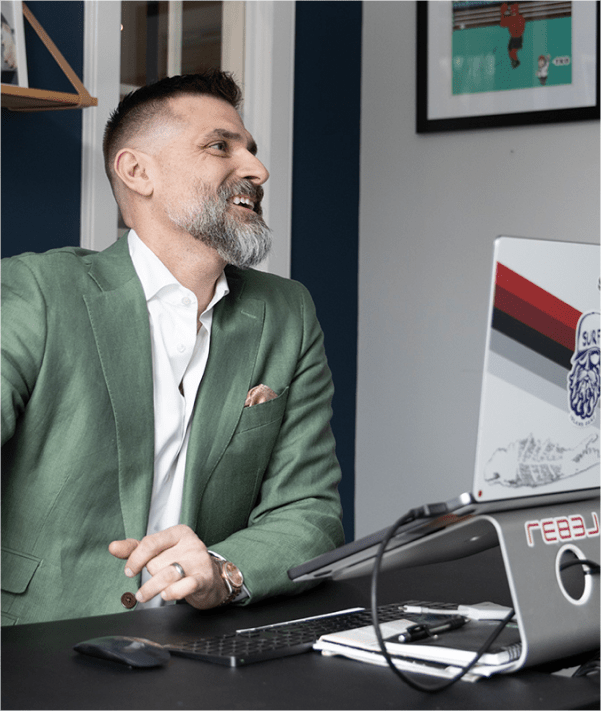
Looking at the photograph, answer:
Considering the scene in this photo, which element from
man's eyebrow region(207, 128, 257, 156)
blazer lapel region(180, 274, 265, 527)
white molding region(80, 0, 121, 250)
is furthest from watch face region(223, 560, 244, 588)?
white molding region(80, 0, 121, 250)

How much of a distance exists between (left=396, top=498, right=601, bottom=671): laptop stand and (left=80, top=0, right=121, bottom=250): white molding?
5.55ft

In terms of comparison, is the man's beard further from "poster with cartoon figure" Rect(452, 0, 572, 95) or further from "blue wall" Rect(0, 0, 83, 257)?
"poster with cartoon figure" Rect(452, 0, 572, 95)

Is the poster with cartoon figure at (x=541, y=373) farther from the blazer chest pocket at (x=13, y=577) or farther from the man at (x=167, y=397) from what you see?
the blazer chest pocket at (x=13, y=577)

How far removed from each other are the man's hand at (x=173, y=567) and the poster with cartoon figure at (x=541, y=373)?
480 mm

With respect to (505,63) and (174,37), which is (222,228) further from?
(505,63)

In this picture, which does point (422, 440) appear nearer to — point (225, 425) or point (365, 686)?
point (225, 425)

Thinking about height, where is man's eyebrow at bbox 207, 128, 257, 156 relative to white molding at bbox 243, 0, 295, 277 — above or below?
below

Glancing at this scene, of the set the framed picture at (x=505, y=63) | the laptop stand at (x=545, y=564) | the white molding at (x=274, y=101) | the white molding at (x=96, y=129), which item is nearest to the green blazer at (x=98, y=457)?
the laptop stand at (x=545, y=564)

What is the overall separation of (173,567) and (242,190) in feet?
2.87

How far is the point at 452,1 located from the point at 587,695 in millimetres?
2998

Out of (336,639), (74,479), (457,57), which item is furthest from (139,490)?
(457,57)

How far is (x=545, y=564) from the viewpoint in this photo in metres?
0.98

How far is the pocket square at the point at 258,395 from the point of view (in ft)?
5.54

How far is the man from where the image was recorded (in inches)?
58.8
